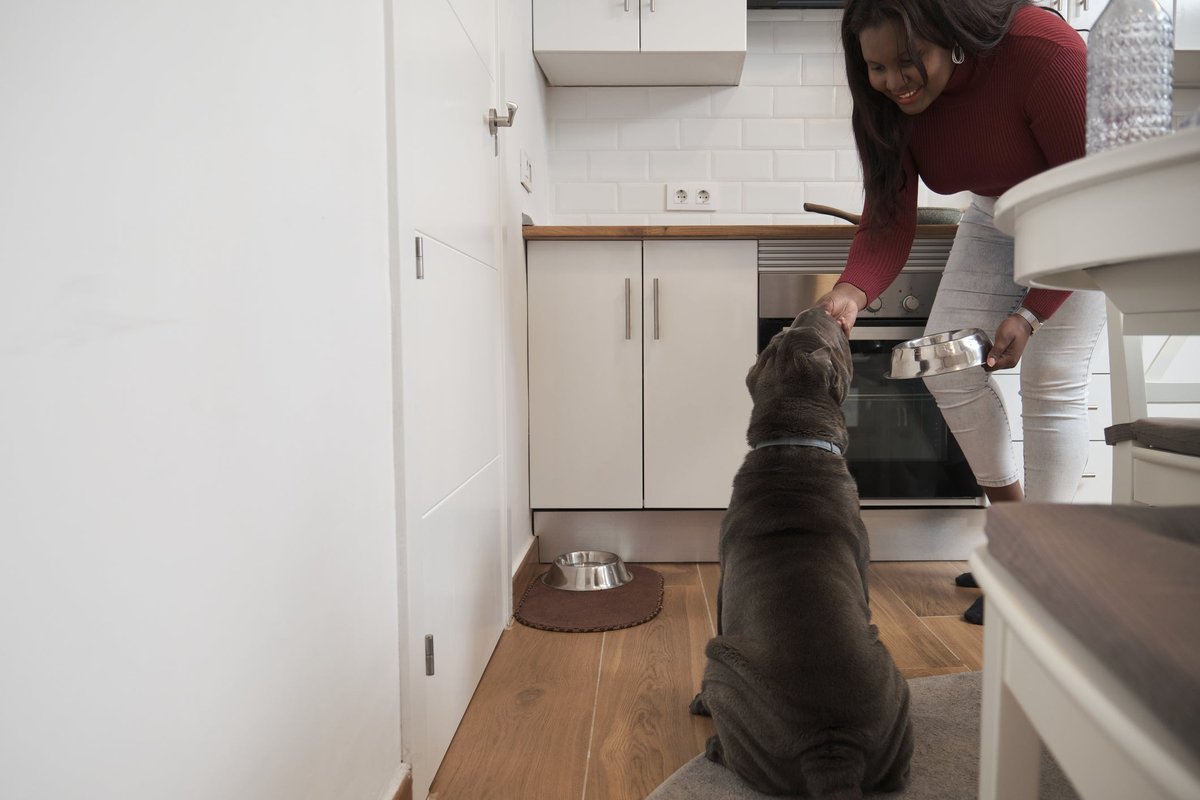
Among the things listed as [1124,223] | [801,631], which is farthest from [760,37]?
[1124,223]

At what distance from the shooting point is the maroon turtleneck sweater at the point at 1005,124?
5.06 feet

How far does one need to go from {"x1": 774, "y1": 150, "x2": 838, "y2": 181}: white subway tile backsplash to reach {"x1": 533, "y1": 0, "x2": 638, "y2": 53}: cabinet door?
0.80 meters

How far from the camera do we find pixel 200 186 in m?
0.65

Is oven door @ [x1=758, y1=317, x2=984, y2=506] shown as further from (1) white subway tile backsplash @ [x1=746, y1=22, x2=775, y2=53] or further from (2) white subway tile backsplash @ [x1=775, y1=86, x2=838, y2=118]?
(1) white subway tile backsplash @ [x1=746, y1=22, x2=775, y2=53]

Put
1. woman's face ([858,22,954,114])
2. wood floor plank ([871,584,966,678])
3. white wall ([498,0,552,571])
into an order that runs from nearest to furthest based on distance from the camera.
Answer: woman's face ([858,22,954,114]) → wood floor plank ([871,584,966,678]) → white wall ([498,0,552,571])

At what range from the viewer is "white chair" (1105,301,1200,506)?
46.1 inches

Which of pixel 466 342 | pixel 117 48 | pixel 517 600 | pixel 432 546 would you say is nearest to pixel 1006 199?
pixel 117 48

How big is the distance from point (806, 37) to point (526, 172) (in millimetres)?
1346

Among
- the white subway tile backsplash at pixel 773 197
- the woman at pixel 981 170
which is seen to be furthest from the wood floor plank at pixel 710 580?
the white subway tile backsplash at pixel 773 197

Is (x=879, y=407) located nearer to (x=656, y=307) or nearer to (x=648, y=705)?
(x=656, y=307)

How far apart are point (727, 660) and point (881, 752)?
0.23 metres

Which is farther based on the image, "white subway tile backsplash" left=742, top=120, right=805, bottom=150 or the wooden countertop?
"white subway tile backsplash" left=742, top=120, right=805, bottom=150

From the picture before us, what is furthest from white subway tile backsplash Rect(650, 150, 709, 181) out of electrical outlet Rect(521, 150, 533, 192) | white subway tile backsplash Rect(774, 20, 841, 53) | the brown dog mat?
the brown dog mat

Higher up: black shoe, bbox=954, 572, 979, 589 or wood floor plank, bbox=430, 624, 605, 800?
black shoe, bbox=954, 572, 979, 589
